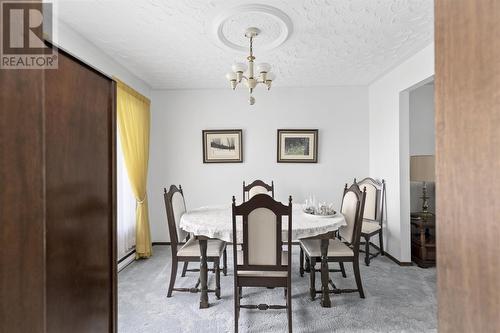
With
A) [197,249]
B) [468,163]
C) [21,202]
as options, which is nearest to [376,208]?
[197,249]

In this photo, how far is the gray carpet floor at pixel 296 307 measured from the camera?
6.94ft

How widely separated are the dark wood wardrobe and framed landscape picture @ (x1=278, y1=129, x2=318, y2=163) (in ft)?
10.8

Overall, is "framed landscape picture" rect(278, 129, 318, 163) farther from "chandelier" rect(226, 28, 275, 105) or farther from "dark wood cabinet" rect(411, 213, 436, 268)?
"chandelier" rect(226, 28, 275, 105)

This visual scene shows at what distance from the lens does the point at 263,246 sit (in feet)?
6.55

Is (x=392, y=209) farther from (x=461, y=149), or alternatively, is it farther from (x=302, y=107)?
(x=461, y=149)

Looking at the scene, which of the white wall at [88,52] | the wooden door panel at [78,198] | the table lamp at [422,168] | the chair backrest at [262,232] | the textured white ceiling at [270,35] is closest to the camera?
the wooden door panel at [78,198]

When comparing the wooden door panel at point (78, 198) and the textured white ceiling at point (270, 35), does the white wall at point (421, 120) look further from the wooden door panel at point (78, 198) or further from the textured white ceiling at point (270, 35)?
the wooden door panel at point (78, 198)

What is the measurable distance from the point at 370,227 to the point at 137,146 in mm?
3449

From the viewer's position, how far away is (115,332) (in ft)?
3.87

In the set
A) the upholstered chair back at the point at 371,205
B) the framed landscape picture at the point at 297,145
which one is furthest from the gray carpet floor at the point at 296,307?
the framed landscape picture at the point at 297,145

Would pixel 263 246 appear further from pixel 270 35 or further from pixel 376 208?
pixel 376 208

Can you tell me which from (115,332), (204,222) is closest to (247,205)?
(204,222)

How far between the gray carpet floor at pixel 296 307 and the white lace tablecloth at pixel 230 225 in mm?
701

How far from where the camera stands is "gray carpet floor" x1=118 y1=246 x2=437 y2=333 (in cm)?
211
